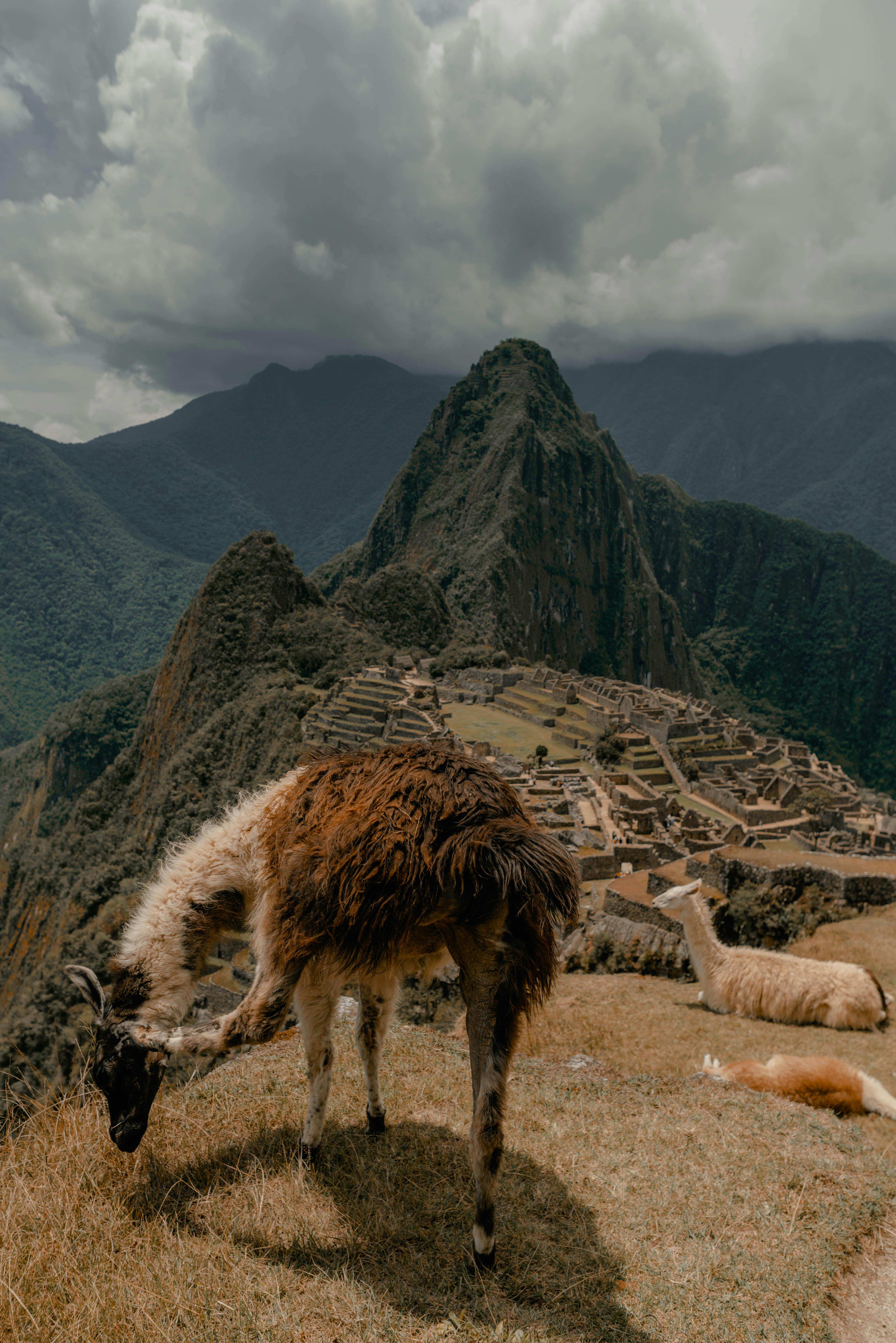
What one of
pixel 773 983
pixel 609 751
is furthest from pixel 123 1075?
pixel 609 751

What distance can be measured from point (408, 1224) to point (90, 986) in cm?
155

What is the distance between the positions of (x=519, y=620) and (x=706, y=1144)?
325ft

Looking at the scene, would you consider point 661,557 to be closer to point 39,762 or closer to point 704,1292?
point 39,762

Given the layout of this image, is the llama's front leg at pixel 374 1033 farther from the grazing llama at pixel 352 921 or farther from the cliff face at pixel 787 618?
the cliff face at pixel 787 618

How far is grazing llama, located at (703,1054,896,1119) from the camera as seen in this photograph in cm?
461

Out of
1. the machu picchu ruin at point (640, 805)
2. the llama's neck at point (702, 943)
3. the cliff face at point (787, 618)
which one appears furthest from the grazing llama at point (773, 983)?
the cliff face at point (787, 618)

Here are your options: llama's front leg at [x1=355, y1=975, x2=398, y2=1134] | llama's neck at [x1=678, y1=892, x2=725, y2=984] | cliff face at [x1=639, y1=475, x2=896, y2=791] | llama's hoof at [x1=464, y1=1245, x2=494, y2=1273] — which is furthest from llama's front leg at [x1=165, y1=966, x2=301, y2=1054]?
cliff face at [x1=639, y1=475, x2=896, y2=791]

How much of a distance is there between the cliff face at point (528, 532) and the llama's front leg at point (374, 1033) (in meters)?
90.0

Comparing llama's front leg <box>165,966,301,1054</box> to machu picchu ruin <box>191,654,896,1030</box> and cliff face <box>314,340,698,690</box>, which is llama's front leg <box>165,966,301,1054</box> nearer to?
machu picchu ruin <box>191,654,896,1030</box>

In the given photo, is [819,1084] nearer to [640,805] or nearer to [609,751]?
[640,805]

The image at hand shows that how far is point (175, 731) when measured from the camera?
5606cm

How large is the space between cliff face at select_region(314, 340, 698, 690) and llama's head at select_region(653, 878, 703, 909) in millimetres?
85887

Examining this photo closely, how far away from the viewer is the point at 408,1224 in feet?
9.05

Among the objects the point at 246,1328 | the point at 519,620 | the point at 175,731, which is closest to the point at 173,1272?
the point at 246,1328
